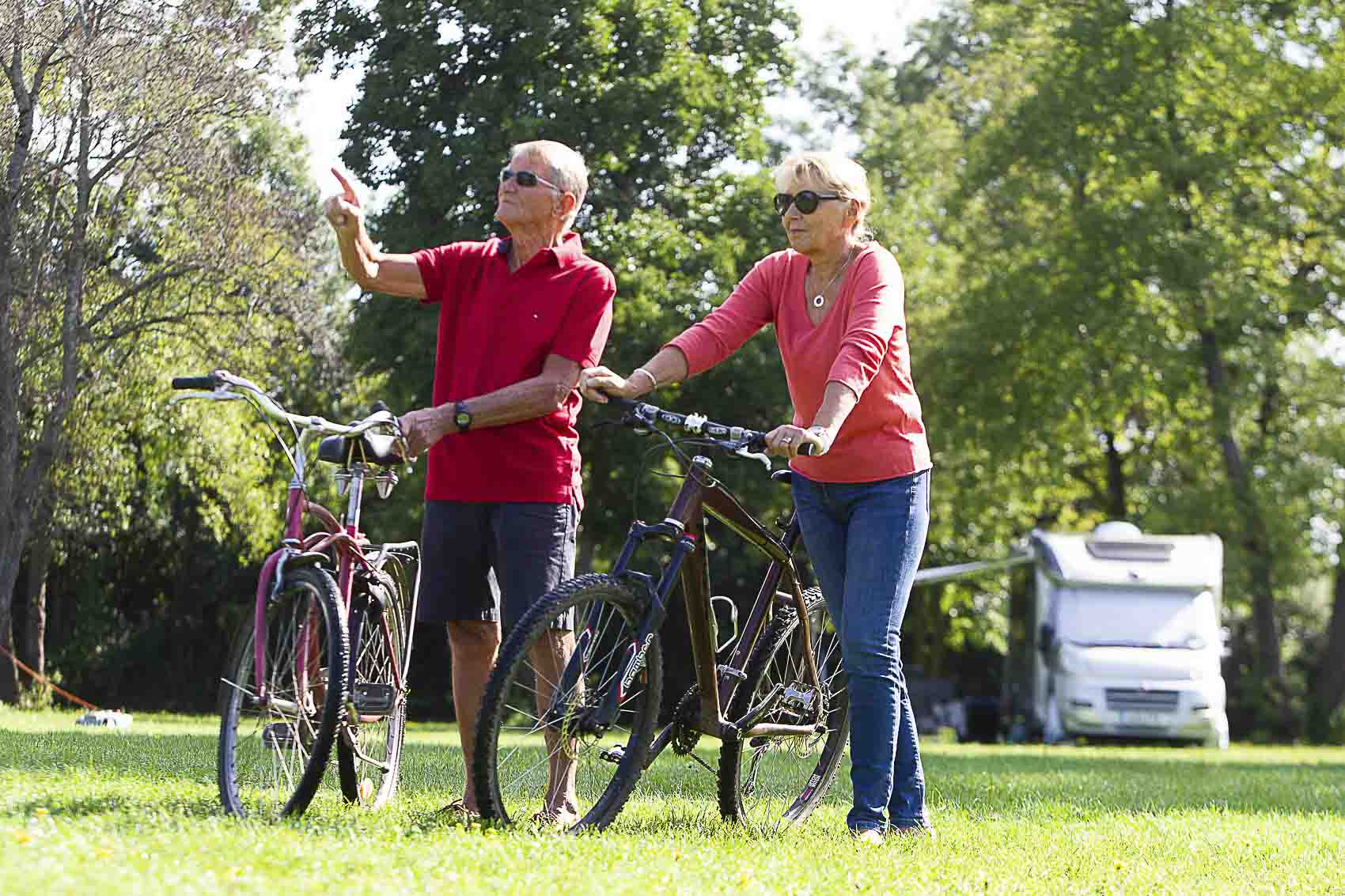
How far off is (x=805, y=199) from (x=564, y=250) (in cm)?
73

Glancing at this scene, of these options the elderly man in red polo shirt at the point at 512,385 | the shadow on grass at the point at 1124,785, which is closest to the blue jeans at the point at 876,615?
the elderly man in red polo shirt at the point at 512,385

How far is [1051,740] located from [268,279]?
36.2 ft

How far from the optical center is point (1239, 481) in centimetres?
2747

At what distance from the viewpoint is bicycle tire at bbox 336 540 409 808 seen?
197 inches

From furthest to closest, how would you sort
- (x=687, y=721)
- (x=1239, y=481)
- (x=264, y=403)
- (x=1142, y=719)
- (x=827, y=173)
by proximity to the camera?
(x=1239, y=481), (x=1142, y=719), (x=687, y=721), (x=827, y=173), (x=264, y=403)

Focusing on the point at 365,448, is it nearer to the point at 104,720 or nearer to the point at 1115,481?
the point at 104,720

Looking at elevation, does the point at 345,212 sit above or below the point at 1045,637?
above

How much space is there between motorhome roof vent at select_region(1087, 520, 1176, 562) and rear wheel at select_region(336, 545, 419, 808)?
17.9 meters

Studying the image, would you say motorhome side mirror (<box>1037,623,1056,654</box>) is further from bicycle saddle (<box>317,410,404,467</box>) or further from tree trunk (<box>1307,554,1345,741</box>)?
bicycle saddle (<box>317,410,404,467</box>)

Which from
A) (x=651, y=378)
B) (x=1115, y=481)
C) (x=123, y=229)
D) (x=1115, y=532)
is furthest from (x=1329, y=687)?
(x=651, y=378)

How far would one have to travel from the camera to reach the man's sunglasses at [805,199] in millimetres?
5207

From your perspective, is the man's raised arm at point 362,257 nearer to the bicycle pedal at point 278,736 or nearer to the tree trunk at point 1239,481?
the bicycle pedal at point 278,736

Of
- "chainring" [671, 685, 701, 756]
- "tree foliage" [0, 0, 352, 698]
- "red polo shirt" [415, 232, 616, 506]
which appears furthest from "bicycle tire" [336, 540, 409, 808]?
"tree foliage" [0, 0, 352, 698]

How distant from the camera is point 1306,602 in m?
44.6
